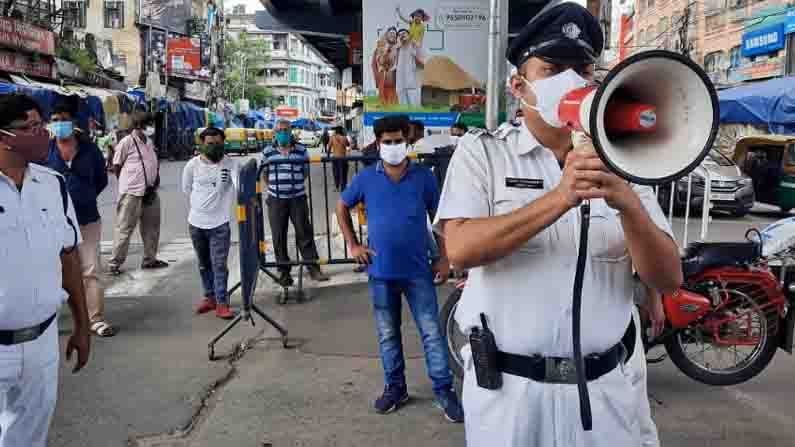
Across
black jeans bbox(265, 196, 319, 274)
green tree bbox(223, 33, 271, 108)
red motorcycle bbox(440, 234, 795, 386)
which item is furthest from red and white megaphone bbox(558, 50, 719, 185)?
green tree bbox(223, 33, 271, 108)

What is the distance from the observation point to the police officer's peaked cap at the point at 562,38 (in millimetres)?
1944

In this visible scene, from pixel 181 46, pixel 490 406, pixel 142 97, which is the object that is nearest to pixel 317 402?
pixel 490 406

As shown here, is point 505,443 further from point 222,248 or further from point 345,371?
point 222,248

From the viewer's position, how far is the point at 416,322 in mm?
4559

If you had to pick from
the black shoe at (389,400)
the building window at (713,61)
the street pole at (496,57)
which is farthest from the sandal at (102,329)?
the building window at (713,61)

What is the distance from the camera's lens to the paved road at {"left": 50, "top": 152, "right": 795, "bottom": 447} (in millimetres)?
4285

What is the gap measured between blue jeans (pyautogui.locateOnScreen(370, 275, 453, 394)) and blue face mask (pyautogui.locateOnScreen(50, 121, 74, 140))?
10.9 feet

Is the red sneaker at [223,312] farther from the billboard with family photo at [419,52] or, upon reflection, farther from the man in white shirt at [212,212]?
the billboard with family photo at [419,52]

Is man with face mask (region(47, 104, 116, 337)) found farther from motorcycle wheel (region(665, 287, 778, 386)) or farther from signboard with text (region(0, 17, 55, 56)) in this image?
signboard with text (region(0, 17, 55, 56))

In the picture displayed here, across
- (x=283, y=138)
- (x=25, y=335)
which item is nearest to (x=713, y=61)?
(x=283, y=138)

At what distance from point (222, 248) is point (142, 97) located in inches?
1143

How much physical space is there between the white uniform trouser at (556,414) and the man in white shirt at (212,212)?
17.1ft

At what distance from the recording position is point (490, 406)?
6.66ft

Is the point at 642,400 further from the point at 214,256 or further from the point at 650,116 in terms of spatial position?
the point at 214,256
